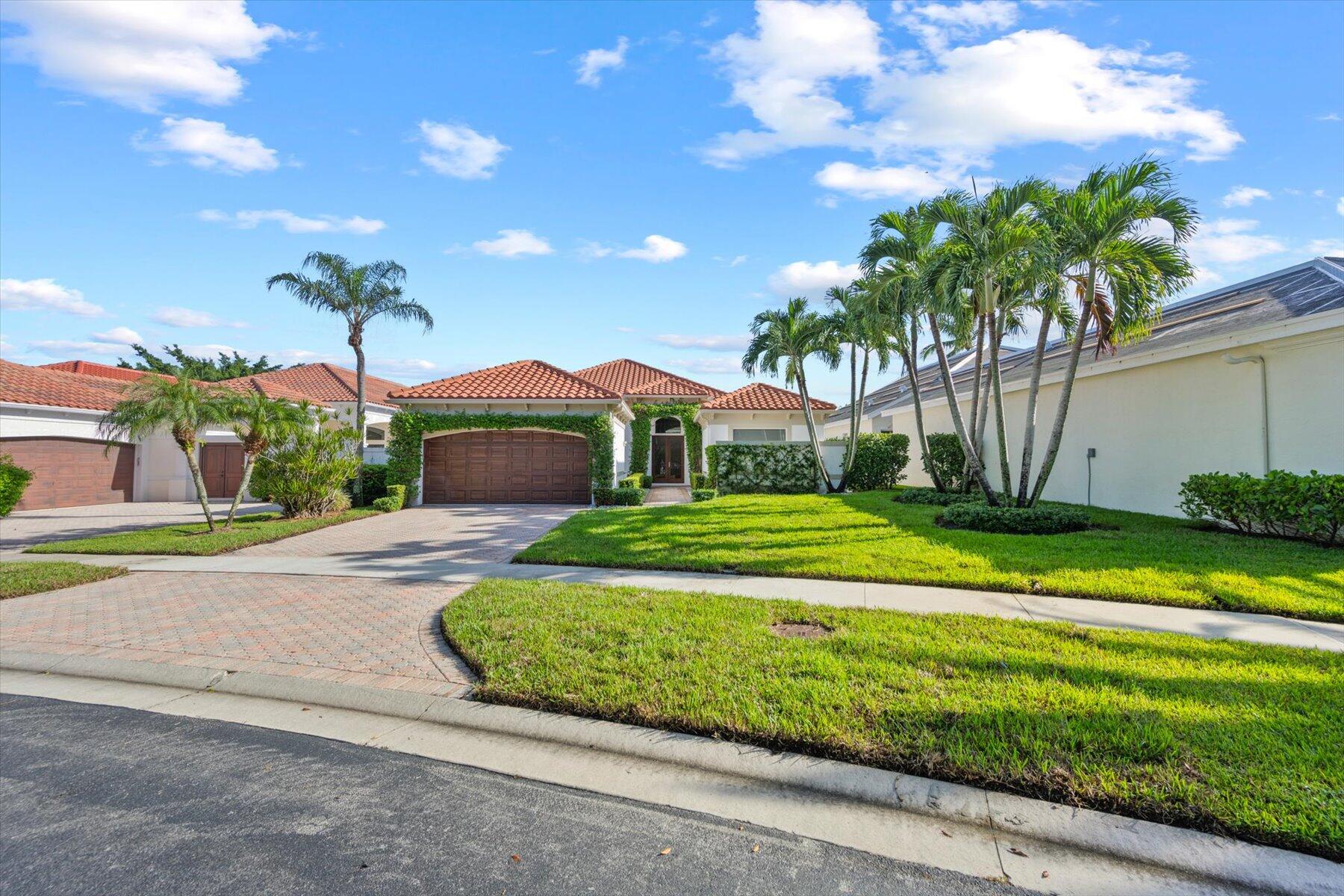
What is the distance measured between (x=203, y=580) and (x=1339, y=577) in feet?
46.3

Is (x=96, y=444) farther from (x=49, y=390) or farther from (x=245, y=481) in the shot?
(x=245, y=481)

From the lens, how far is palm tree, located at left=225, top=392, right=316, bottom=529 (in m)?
14.0

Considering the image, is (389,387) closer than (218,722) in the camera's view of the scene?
No

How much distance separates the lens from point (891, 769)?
11.4ft

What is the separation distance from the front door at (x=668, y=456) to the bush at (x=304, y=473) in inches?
555

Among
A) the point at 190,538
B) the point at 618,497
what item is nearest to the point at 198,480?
the point at 190,538

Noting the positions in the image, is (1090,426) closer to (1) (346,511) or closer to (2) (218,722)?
(2) (218,722)

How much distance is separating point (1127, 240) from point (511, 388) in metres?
15.8

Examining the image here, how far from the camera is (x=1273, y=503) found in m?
9.20

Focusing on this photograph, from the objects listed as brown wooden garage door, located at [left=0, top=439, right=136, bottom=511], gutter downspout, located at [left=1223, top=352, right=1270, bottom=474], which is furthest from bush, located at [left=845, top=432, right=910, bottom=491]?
brown wooden garage door, located at [left=0, top=439, right=136, bottom=511]

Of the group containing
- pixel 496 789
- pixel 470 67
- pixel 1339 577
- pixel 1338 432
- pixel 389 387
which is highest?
pixel 470 67

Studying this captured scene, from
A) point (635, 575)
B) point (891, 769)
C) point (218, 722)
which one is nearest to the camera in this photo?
point (891, 769)

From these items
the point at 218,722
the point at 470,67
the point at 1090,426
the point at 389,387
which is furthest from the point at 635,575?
the point at 389,387

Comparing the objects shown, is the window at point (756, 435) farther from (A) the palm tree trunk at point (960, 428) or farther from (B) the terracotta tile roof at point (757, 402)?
(A) the palm tree trunk at point (960, 428)
